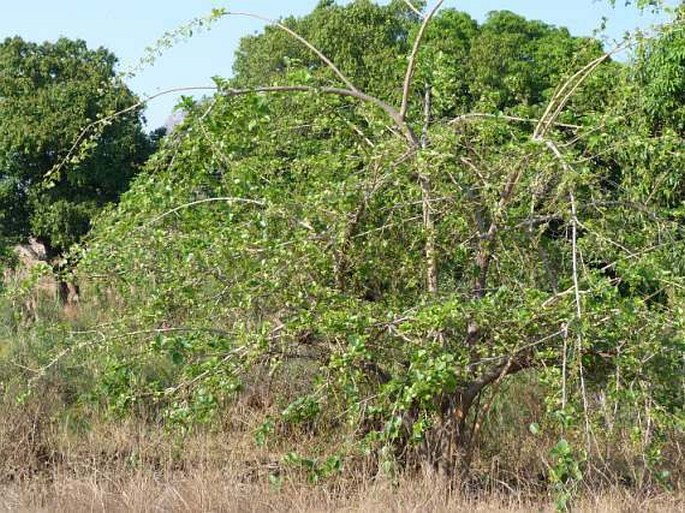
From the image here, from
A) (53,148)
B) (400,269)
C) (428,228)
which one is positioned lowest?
(400,269)

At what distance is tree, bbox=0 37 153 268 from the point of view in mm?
21641

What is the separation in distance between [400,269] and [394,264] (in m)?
0.06

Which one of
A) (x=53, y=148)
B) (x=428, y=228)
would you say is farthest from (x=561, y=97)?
(x=53, y=148)

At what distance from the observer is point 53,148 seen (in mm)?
21938

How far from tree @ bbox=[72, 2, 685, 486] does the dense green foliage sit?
2cm

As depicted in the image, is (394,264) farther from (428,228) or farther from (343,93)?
(343,93)

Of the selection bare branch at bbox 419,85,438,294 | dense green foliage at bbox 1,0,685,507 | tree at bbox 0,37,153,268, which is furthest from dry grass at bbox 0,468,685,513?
tree at bbox 0,37,153,268

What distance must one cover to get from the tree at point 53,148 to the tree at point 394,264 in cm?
1565

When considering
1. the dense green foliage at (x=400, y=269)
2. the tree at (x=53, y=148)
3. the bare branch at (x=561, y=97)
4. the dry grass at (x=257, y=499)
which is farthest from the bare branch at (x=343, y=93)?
the tree at (x=53, y=148)

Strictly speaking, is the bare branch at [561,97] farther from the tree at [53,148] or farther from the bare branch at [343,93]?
the tree at [53,148]

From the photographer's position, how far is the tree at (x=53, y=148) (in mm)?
21641

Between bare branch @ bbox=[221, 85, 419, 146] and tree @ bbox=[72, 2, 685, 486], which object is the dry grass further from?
bare branch @ bbox=[221, 85, 419, 146]

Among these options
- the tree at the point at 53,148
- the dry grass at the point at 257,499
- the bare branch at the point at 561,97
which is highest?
the tree at the point at 53,148

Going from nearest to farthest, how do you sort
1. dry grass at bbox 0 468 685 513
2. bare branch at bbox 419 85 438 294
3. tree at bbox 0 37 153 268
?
dry grass at bbox 0 468 685 513
bare branch at bbox 419 85 438 294
tree at bbox 0 37 153 268
